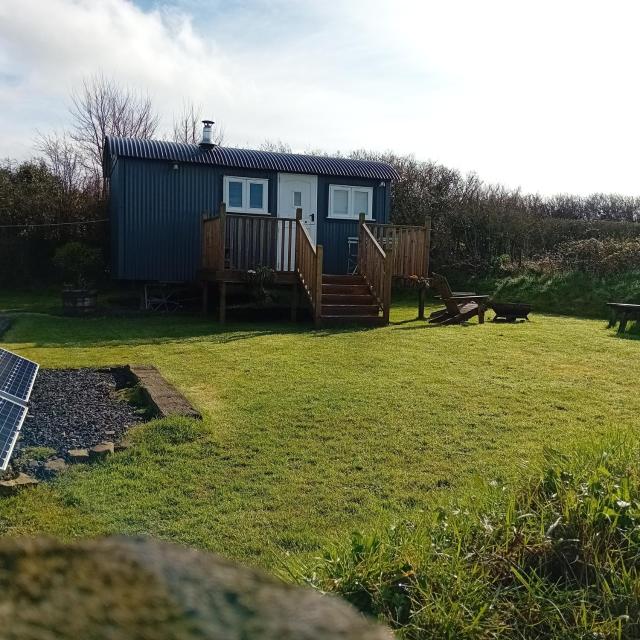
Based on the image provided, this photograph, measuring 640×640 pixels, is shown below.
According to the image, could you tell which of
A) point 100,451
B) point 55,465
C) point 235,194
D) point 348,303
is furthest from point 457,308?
point 55,465

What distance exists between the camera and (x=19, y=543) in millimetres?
705

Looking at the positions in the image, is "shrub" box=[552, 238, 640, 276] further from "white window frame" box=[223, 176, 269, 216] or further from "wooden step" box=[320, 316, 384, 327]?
"white window frame" box=[223, 176, 269, 216]

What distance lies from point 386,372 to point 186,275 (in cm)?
904

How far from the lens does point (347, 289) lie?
1335 cm

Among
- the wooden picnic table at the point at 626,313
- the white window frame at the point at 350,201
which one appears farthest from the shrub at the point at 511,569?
the white window frame at the point at 350,201

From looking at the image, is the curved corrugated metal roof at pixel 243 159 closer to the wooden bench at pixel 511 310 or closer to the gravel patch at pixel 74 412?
the wooden bench at pixel 511 310

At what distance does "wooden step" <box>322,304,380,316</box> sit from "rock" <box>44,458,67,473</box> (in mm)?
8203

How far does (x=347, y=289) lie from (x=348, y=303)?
20.6 inches

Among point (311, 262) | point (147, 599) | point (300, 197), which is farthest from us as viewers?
point (300, 197)

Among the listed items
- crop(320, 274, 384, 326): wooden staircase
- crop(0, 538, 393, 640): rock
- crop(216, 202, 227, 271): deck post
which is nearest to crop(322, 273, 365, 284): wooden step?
crop(320, 274, 384, 326): wooden staircase

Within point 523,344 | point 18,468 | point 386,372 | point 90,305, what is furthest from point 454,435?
point 90,305

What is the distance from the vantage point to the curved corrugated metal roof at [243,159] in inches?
600

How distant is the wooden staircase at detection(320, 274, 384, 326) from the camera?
40.7 feet

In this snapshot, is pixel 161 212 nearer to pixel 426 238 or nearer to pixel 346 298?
pixel 346 298
